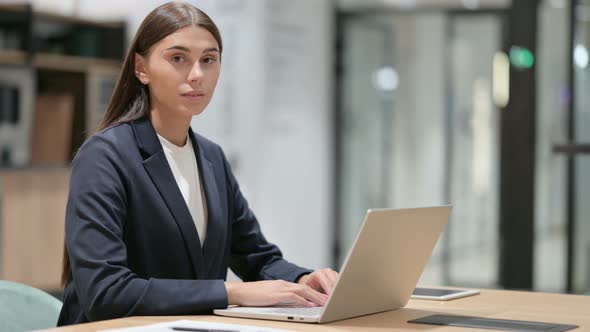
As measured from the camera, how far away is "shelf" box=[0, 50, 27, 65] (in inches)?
251

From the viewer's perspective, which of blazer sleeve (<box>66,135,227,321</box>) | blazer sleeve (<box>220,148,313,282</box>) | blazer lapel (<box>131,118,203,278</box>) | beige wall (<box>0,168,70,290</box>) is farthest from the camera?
beige wall (<box>0,168,70,290</box>)

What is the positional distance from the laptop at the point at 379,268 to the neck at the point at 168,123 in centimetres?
50

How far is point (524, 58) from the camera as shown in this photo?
546 cm

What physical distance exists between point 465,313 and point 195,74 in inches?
29.8

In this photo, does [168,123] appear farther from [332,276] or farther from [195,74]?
[332,276]

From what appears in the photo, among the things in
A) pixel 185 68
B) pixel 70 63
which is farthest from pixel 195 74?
pixel 70 63

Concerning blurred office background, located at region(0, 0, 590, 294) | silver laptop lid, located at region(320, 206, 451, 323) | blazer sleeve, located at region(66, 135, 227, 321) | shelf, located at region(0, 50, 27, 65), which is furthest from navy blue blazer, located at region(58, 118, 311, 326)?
shelf, located at region(0, 50, 27, 65)

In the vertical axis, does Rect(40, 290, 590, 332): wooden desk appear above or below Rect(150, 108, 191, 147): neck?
below

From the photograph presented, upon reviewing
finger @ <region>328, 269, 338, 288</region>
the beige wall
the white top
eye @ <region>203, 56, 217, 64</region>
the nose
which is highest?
eye @ <region>203, 56, 217, 64</region>

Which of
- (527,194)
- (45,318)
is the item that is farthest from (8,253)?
(45,318)

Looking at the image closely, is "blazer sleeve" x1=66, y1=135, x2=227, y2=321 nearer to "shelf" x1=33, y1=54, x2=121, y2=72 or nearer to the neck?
the neck

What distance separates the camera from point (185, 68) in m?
2.16

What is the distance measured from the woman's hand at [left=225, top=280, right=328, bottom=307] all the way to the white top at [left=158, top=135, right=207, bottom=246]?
292 mm

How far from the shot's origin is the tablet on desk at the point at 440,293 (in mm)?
2201
